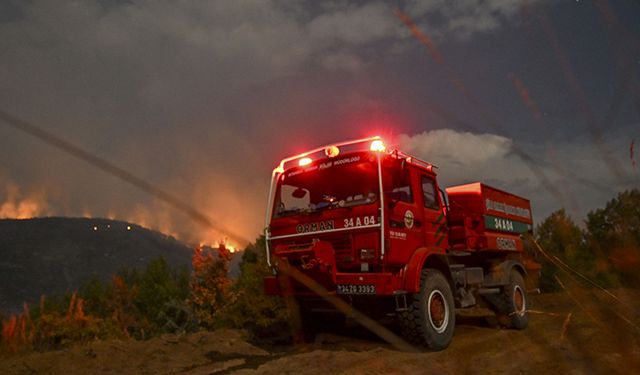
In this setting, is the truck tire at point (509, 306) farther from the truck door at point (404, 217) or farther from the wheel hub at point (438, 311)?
the truck door at point (404, 217)

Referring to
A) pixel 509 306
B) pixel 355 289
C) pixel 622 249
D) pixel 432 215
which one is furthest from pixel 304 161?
pixel 622 249

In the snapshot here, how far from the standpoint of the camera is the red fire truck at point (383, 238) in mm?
6895

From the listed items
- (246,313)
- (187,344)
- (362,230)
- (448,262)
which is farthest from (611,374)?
(246,313)

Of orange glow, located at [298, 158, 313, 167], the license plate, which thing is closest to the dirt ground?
the license plate

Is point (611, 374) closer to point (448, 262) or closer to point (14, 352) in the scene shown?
point (448, 262)

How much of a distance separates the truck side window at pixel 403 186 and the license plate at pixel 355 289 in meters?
1.65

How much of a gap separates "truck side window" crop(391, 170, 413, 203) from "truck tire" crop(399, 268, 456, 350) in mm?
1269

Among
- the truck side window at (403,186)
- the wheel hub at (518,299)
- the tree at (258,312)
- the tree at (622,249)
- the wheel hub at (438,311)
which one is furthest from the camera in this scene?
the tree at (258,312)

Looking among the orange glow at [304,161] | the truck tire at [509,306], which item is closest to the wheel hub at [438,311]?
the truck tire at [509,306]

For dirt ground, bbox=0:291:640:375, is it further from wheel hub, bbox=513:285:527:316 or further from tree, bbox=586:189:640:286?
tree, bbox=586:189:640:286

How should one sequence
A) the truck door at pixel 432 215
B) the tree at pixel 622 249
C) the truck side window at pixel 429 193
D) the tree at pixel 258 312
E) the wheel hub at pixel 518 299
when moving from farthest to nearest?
the tree at pixel 258 312, the wheel hub at pixel 518 299, the truck side window at pixel 429 193, the truck door at pixel 432 215, the tree at pixel 622 249

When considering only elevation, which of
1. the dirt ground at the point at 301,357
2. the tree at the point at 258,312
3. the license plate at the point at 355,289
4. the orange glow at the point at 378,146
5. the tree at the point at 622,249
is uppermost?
the orange glow at the point at 378,146

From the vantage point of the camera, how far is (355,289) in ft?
22.0

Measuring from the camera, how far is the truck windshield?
7.39 metres
